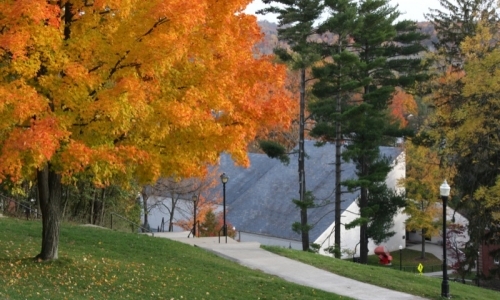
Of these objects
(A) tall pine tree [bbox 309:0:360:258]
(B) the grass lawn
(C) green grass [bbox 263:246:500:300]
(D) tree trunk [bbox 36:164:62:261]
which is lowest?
(C) green grass [bbox 263:246:500:300]

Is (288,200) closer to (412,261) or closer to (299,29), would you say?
(412,261)

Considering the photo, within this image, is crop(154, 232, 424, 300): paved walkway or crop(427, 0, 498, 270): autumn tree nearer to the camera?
crop(154, 232, 424, 300): paved walkway

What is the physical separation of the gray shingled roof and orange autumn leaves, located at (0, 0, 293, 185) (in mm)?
22094

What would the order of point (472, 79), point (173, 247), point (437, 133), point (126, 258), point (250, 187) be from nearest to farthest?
point (126, 258)
point (173, 247)
point (472, 79)
point (437, 133)
point (250, 187)

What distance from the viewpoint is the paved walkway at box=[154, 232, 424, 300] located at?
15.0m

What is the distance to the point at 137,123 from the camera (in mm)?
11094

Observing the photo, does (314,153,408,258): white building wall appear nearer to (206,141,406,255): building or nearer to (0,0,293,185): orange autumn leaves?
(206,141,406,255): building

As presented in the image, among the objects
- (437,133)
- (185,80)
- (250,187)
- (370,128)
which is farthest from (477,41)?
(250,187)

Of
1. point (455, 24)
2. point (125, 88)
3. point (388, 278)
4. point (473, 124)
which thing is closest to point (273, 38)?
point (455, 24)

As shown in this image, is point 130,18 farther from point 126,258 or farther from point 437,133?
point 437,133

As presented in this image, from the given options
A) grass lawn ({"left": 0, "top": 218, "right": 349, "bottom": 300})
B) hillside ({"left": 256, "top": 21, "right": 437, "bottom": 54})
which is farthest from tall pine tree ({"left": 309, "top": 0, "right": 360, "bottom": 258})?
grass lawn ({"left": 0, "top": 218, "right": 349, "bottom": 300})

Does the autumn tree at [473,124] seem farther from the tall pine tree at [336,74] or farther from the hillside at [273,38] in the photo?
the hillside at [273,38]

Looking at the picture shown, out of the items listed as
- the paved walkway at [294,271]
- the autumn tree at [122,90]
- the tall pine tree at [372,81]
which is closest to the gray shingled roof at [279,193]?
the tall pine tree at [372,81]

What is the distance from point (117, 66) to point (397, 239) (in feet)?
116
